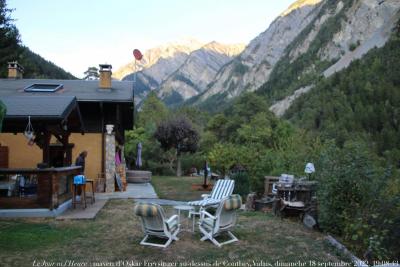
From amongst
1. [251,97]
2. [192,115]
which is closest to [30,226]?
[251,97]

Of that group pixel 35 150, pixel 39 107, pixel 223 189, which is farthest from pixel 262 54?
pixel 39 107

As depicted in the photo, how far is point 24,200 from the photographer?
9.86 m

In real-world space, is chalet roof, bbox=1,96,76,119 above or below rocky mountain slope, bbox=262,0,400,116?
below

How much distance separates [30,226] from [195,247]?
354 centimetres

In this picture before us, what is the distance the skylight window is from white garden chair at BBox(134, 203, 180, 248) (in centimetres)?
1029

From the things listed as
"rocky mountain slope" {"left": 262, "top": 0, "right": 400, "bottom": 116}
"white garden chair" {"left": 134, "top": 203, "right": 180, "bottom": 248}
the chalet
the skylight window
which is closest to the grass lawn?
"white garden chair" {"left": 134, "top": 203, "right": 180, "bottom": 248}

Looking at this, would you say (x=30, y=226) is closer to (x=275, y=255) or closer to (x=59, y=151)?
(x=275, y=255)

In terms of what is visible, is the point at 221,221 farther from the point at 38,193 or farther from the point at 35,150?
the point at 35,150

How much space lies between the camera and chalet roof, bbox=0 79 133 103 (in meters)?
15.3

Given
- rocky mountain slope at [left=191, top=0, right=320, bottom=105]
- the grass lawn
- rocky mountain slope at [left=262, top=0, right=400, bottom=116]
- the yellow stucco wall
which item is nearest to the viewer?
the grass lawn

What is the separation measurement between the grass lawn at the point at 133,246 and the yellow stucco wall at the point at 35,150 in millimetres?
6335

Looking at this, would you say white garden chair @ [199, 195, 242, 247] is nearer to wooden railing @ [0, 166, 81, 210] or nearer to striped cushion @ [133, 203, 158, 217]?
striped cushion @ [133, 203, 158, 217]

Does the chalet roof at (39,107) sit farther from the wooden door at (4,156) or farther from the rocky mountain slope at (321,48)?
the rocky mountain slope at (321,48)

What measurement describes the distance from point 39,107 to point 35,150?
5718mm
